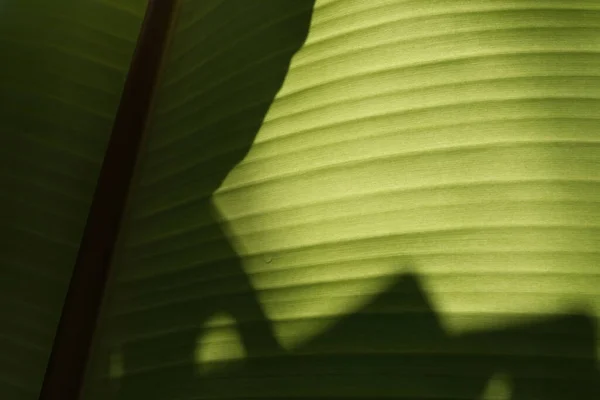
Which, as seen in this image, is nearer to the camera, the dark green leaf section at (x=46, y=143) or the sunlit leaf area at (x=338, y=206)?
the sunlit leaf area at (x=338, y=206)

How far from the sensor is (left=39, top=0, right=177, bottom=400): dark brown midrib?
0.63 meters

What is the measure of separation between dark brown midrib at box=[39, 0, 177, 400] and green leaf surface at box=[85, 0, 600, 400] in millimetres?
26

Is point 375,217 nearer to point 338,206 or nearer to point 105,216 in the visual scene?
point 338,206

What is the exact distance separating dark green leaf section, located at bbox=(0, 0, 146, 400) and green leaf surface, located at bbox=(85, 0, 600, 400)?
0.21ft

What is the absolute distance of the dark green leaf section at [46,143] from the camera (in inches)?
26.5

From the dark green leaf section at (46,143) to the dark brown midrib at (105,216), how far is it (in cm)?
4

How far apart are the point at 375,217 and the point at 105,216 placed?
0.28m

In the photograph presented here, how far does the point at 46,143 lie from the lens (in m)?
0.73

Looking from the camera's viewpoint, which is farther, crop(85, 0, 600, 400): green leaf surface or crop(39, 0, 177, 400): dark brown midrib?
crop(39, 0, 177, 400): dark brown midrib

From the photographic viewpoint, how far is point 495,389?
503mm

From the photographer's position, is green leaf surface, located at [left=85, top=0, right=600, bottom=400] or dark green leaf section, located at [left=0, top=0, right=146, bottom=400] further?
dark green leaf section, located at [left=0, top=0, right=146, bottom=400]

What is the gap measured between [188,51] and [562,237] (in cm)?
45

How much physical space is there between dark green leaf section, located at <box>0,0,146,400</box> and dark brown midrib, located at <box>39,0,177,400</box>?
0.04 meters

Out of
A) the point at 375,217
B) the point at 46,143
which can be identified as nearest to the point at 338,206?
the point at 375,217
